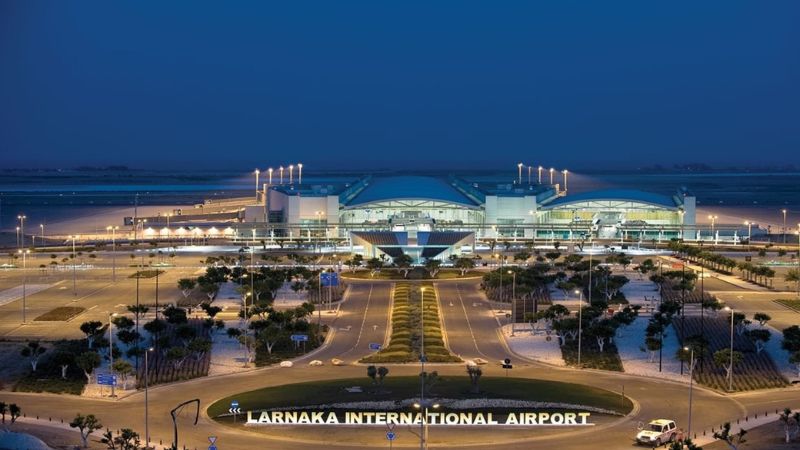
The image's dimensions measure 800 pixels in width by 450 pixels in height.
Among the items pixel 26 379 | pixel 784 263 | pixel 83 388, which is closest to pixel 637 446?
pixel 83 388

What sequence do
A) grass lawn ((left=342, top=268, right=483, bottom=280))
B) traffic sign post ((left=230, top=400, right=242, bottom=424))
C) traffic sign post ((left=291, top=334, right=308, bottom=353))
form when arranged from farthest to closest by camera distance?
grass lawn ((left=342, top=268, right=483, bottom=280)), traffic sign post ((left=291, top=334, right=308, bottom=353)), traffic sign post ((left=230, top=400, right=242, bottom=424))

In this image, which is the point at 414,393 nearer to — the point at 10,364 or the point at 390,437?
the point at 390,437

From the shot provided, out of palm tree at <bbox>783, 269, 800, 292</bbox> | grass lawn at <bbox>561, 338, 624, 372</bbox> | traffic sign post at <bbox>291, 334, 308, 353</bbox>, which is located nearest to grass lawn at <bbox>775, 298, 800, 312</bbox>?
palm tree at <bbox>783, 269, 800, 292</bbox>

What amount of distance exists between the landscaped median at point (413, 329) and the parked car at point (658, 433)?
1374 cm

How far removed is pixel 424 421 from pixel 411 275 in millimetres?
41070

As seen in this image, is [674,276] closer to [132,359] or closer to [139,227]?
[132,359]

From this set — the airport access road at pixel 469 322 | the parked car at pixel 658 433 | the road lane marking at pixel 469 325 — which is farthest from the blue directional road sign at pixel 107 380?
the parked car at pixel 658 433

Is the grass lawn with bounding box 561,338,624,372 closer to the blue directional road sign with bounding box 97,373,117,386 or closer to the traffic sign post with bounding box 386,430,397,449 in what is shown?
the traffic sign post with bounding box 386,430,397,449

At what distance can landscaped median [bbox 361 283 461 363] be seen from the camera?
5400cm

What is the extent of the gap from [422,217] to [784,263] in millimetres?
36363

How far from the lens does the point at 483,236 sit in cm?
11412

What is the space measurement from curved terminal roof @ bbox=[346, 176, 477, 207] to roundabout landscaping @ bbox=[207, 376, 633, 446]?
2777 inches

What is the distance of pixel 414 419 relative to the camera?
4159 cm

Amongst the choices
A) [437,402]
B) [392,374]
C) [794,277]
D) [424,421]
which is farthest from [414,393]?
[794,277]
